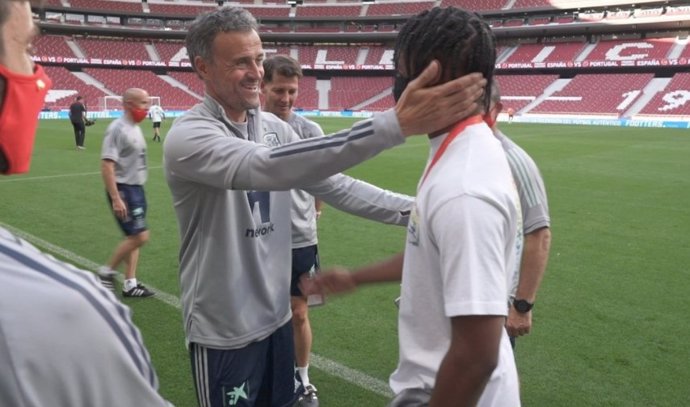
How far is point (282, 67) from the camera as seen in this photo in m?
4.60

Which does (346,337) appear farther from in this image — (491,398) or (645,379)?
(491,398)

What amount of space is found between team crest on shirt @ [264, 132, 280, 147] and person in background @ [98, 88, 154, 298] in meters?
3.60

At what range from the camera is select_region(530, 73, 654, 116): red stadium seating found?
41306mm

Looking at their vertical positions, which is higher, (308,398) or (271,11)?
(271,11)

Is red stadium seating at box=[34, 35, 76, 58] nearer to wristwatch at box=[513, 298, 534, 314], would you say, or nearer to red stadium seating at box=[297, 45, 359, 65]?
red stadium seating at box=[297, 45, 359, 65]

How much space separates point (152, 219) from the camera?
30.0 feet

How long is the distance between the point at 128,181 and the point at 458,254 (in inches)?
218

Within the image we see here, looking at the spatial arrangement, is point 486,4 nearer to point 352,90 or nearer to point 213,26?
point 352,90

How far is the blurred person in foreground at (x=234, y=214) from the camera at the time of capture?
2.12 metres

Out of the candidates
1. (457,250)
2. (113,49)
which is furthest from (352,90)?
(457,250)

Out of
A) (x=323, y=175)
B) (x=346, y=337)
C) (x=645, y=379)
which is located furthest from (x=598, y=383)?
(x=323, y=175)

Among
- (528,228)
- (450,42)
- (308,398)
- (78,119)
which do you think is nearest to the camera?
(450,42)

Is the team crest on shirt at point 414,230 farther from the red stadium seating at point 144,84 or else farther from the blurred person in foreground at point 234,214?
the red stadium seating at point 144,84

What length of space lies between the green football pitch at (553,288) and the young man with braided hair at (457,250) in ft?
7.85
